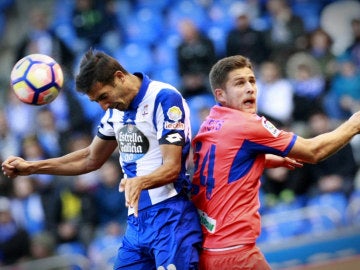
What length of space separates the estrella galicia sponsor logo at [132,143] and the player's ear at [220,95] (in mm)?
621

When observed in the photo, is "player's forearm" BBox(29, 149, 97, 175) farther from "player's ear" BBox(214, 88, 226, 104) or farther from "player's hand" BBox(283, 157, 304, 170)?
"player's hand" BBox(283, 157, 304, 170)

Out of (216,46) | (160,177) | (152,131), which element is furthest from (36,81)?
(216,46)

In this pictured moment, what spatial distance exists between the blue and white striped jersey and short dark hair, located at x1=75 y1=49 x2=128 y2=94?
0.30 metres

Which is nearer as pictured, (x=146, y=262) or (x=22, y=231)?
(x=146, y=262)

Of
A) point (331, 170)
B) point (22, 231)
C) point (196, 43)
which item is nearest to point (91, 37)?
point (196, 43)

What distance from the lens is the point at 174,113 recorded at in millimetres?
6414

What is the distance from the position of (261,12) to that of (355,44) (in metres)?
1.91

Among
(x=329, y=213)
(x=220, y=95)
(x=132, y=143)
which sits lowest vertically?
(x=329, y=213)

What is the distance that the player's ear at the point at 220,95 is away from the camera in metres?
6.57

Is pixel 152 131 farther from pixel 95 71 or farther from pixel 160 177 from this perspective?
pixel 95 71

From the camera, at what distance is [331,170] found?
11.5 metres

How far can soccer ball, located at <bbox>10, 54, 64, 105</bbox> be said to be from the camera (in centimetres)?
684

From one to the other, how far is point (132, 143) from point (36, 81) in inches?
36.1

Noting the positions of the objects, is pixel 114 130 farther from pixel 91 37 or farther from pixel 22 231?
pixel 91 37
